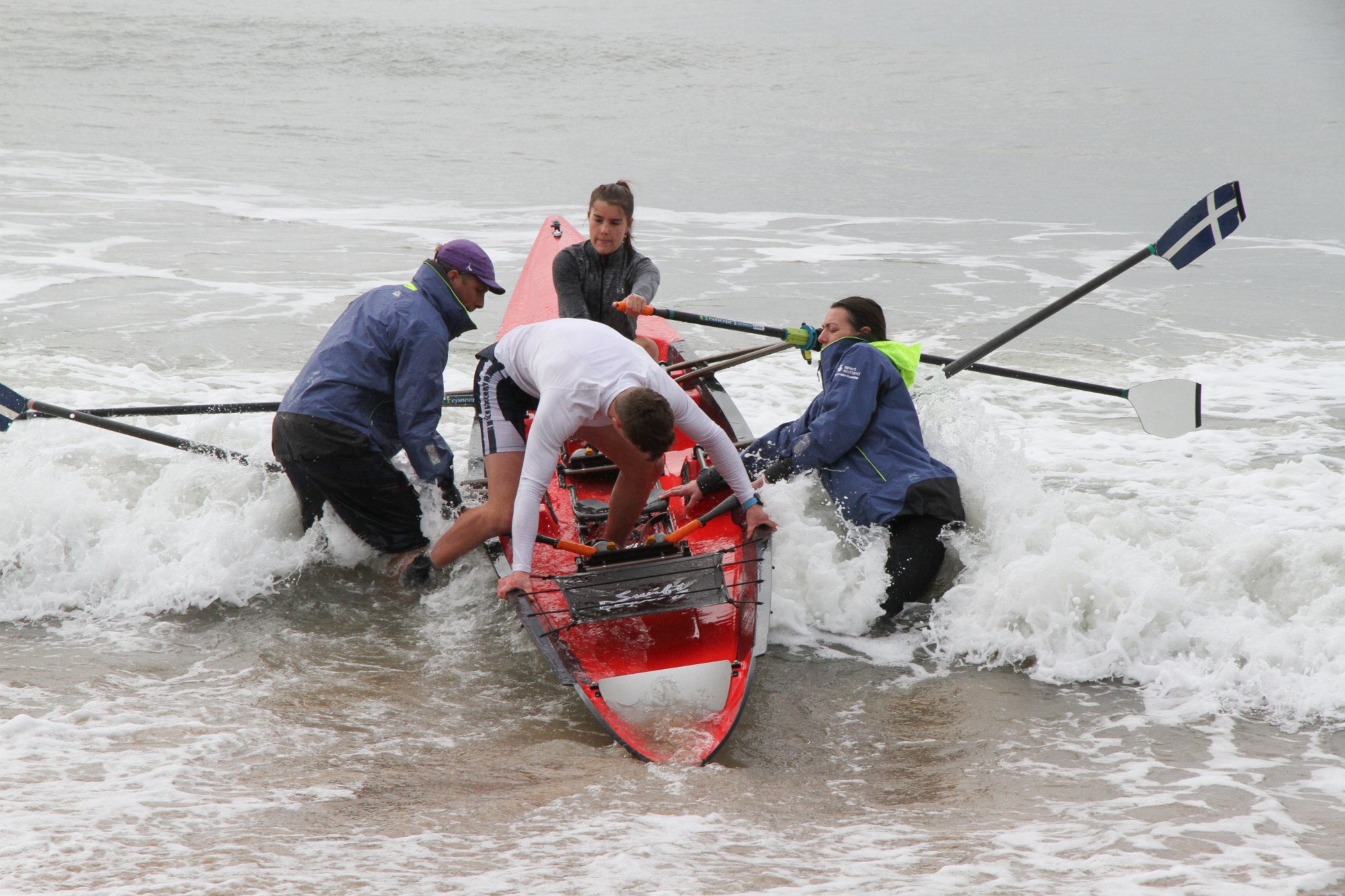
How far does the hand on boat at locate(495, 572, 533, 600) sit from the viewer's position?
3.82 metres

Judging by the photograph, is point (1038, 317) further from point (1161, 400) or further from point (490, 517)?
point (490, 517)

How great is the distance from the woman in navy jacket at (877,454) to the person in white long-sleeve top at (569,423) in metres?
0.40

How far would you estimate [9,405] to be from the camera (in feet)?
17.7

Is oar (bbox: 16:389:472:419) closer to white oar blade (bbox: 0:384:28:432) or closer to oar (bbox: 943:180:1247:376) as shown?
white oar blade (bbox: 0:384:28:432)

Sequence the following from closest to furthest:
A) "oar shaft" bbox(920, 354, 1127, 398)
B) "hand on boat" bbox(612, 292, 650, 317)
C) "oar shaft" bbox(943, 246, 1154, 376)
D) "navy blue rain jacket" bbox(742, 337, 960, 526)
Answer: "navy blue rain jacket" bbox(742, 337, 960, 526)
"hand on boat" bbox(612, 292, 650, 317)
"oar shaft" bbox(943, 246, 1154, 376)
"oar shaft" bbox(920, 354, 1127, 398)

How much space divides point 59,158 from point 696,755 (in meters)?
18.0

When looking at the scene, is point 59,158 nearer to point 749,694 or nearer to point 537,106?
point 537,106

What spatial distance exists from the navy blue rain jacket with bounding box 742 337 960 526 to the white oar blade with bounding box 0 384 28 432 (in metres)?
3.65

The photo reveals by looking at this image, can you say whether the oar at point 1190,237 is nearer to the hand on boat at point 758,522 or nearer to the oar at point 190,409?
the hand on boat at point 758,522

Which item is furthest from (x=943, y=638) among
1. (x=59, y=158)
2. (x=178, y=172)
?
(x=59, y=158)

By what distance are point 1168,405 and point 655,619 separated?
11.4ft

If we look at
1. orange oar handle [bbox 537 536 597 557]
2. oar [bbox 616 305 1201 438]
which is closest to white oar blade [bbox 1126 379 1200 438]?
oar [bbox 616 305 1201 438]

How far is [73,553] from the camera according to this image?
5121 mm

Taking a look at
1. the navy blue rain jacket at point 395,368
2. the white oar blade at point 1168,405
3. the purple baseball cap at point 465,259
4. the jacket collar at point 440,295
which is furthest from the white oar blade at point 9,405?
the white oar blade at point 1168,405
